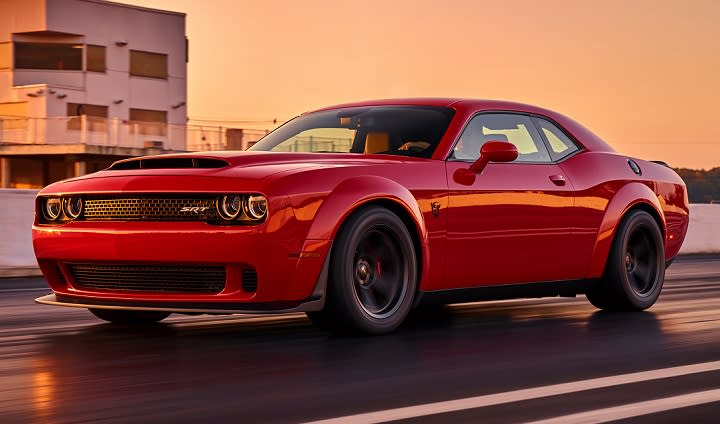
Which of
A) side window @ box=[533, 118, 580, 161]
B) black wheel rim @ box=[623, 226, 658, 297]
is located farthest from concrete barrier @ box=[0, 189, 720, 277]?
black wheel rim @ box=[623, 226, 658, 297]

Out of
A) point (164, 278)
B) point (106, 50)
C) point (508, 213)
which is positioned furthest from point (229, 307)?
point (106, 50)

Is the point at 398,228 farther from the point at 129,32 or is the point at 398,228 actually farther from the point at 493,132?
the point at 129,32

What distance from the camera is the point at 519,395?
18.1ft

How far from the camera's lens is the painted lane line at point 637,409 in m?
4.91

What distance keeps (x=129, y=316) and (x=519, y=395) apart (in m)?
3.60

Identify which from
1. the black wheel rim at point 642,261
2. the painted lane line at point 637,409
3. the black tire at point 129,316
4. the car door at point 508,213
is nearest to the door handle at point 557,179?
the car door at point 508,213

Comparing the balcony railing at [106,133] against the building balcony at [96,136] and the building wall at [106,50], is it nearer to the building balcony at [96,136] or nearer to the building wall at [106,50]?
the building balcony at [96,136]

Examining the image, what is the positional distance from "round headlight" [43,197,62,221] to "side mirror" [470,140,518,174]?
2.51 m

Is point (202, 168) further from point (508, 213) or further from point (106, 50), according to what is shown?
point (106, 50)

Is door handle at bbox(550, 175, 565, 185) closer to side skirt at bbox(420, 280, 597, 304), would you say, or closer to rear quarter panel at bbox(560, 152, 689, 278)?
rear quarter panel at bbox(560, 152, 689, 278)

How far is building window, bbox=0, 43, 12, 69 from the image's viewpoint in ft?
209

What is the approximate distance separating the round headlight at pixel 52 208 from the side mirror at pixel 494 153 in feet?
8.24

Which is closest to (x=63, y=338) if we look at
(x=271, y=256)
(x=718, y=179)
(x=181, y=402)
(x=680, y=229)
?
(x=271, y=256)

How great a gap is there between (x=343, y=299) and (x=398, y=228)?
593mm
